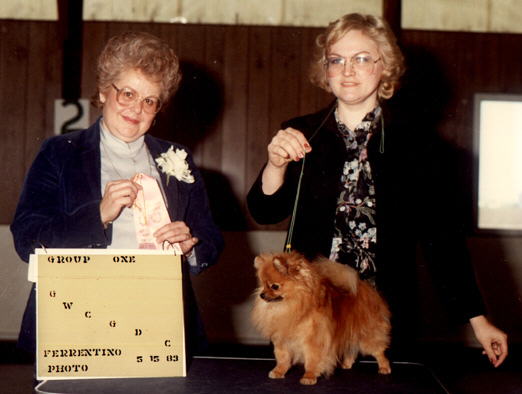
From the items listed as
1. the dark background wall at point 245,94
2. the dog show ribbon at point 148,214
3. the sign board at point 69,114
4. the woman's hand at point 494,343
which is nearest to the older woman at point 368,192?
the woman's hand at point 494,343

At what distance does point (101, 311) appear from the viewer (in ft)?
4.40

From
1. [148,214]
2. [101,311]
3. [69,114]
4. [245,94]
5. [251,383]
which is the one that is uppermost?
[245,94]

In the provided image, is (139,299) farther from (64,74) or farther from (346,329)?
(64,74)

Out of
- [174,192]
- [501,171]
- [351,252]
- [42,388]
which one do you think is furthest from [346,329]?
[501,171]

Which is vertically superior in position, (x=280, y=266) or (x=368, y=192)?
(x=368, y=192)

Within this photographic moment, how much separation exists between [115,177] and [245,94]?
3607mm

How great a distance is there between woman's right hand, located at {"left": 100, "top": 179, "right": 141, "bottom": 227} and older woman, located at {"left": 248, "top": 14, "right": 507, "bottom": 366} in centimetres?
33

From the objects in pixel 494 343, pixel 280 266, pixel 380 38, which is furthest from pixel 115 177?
pixel 494 343

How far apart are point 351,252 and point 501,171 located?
385cm

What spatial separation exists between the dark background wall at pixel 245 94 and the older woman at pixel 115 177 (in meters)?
3.34

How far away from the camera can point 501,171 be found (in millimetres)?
4992

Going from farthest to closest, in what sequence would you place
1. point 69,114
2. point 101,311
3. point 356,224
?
point 69,114 → point 356,224 → point 101,311

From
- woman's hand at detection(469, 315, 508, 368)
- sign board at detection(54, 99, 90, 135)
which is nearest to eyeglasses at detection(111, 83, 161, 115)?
woman's hand at detection(469, 315, 508, 368)

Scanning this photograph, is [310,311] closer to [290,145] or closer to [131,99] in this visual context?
[290,145]
